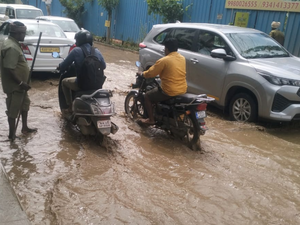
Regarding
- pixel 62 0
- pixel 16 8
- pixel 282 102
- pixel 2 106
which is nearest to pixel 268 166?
pixel 282 102

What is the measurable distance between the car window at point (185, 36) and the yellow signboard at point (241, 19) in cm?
562

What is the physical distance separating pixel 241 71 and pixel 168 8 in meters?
9.87

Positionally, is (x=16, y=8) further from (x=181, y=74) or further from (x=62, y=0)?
(x=181, y=74)

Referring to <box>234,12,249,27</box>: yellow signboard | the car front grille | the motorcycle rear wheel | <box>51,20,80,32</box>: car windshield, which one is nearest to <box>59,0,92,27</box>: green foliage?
<box>51,20,80,32</box>: car windshield

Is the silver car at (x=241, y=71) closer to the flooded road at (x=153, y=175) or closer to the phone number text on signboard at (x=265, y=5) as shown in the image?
the flooded road at (x=153, y=175)

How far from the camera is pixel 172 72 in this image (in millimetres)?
5125

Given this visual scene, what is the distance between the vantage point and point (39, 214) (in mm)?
3266

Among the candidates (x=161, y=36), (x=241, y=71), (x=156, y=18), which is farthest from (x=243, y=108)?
(x=156, y=18)

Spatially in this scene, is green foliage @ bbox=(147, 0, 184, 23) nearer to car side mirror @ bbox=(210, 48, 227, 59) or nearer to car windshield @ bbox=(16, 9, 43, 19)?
car windshield @ bbox=(16, 9, 43, 19)

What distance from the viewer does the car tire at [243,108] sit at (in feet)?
20.4

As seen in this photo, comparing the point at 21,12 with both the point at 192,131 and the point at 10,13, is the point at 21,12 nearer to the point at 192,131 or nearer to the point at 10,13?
the point at 10,13

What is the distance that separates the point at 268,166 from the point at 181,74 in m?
1.95

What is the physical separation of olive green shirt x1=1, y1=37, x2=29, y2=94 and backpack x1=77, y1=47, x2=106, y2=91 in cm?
83

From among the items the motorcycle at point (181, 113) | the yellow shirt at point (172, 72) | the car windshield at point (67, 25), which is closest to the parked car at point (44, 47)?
the motorcycle at point (181, 113)
